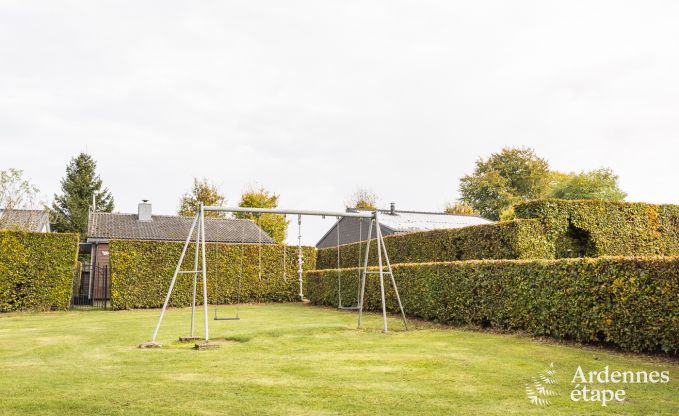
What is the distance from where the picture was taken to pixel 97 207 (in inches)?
1841

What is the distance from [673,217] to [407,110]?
10.4 m

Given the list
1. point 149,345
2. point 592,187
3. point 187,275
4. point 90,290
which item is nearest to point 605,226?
point 149,345

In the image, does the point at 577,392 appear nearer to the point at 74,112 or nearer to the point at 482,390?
the point at 482,390

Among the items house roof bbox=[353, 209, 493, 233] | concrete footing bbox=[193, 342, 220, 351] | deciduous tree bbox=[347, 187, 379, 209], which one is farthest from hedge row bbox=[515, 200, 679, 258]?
deciduous tree bbox=[347, 187, 379, 209]

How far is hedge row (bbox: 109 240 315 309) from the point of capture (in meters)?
20.4

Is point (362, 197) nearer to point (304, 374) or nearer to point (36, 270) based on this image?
point (36, 270)

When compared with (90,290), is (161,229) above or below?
above

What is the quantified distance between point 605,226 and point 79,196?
42707 millimetres

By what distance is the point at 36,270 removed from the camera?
1855cm

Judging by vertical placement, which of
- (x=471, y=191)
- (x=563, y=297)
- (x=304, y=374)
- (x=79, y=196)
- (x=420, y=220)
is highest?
(x=471, y=191)

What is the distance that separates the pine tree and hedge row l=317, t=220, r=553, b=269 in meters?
33.7

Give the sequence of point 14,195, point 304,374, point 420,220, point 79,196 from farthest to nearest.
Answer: point 79,196, point 420,220, point 14,195, point 304,374

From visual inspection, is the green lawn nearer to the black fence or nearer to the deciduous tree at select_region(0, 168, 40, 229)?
the black fence

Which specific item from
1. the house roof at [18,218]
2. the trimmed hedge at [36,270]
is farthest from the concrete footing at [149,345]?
the house roof at [18,218]
